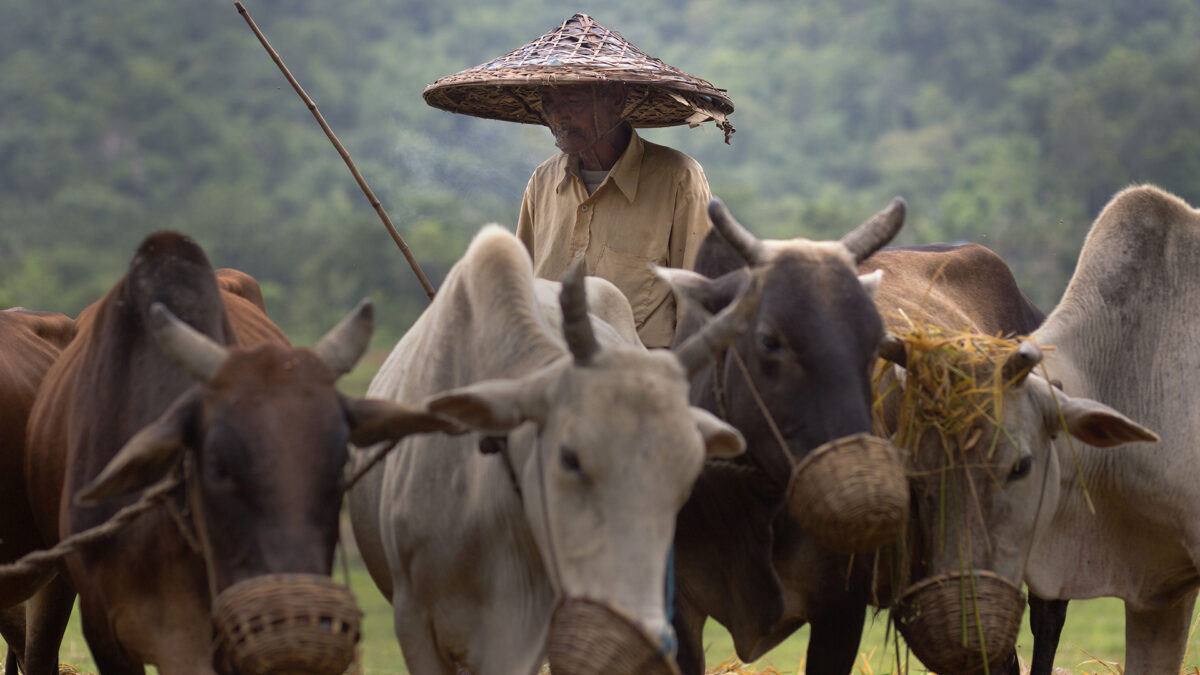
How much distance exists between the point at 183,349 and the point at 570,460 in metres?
1.02

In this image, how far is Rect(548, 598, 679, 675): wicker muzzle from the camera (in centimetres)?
302

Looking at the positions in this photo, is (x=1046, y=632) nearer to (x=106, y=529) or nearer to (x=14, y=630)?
(x=106, y=529)

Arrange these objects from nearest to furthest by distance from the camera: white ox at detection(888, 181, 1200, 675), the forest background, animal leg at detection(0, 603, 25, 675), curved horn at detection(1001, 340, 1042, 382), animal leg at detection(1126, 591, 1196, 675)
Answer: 1. curved horn at detection(1001, 340, 1042, 382)
2. white ox at detection(888, 181, 1200, 675)
3. animal leg at detection(1126, 591, 1196, 675)
4. animal leg at detection(0, 603, 25, 675)
5. the forest background

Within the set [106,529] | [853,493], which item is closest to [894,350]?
[853,493]

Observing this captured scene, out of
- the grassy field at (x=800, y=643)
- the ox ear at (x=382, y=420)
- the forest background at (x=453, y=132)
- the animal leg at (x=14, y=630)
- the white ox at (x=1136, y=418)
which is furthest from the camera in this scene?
the forest background at (x=453, y=132)

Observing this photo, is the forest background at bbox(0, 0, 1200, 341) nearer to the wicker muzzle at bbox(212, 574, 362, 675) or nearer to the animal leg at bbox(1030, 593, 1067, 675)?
the animal leg at bbox(1030, 593, 1067, 675)

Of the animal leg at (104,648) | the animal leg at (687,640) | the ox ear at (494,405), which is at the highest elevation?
the ox ear at (494,405)

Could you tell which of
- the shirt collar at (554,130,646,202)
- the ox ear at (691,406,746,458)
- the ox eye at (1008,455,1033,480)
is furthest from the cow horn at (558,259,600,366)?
the shirt collar at (554,130,646,202)

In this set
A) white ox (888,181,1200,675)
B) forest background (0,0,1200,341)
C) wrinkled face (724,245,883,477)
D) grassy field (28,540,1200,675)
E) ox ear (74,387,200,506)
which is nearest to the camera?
ox ear (74,387,200,506)

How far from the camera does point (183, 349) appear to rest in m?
3.42

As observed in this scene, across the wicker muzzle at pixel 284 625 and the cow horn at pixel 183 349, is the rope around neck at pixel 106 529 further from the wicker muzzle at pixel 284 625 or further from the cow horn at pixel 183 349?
the wicker muzzle at pixel 284 625

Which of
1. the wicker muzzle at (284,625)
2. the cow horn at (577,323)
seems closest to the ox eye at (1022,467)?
the cow horn at (577,323)

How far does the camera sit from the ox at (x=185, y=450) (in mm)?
3301

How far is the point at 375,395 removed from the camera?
4.62 meters
